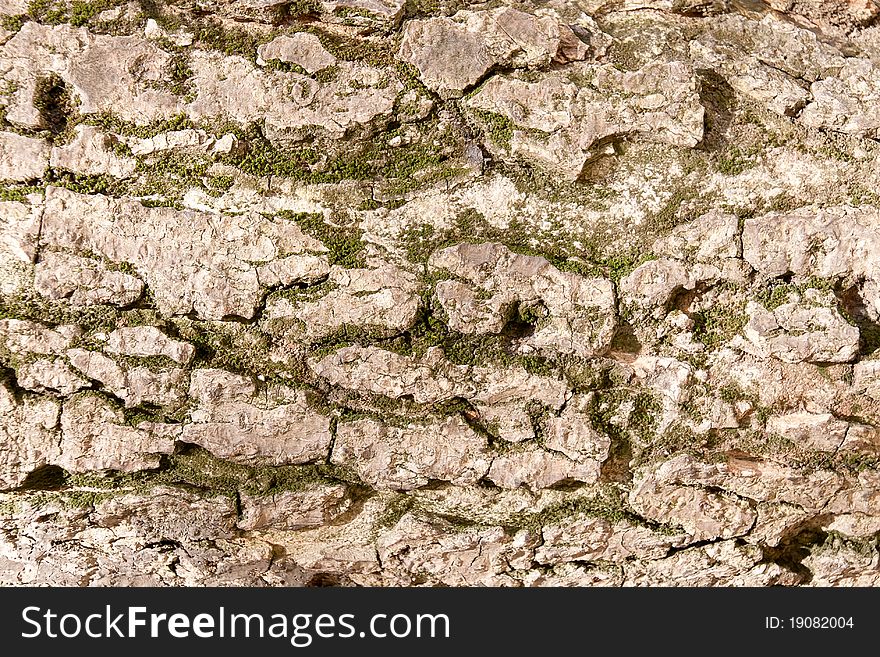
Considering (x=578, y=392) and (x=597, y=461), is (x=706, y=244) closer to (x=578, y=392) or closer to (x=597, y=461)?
(x=578, y=392)

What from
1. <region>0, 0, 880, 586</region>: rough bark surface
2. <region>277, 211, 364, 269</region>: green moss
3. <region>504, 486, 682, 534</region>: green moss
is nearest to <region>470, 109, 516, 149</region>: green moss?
<region>0, 0, 880, 586</region>: rough bark surface

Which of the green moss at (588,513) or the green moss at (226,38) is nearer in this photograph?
the green moss at (226,38)

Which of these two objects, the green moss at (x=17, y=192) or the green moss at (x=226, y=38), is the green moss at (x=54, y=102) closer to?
the green moss at (x=17, y=192)

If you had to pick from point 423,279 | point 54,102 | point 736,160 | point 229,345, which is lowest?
point 229,345

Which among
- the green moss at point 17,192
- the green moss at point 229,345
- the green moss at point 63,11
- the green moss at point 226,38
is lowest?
the green moss at point 229,345

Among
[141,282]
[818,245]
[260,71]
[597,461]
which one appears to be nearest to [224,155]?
[260,71]

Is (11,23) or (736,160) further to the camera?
(736,160)

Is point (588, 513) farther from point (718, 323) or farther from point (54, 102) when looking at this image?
point (54, 102)

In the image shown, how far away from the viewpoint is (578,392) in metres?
1.72

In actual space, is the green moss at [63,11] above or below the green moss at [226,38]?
above

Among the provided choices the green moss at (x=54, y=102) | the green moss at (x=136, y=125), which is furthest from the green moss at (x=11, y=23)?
the green moss at (x=136, y=125)

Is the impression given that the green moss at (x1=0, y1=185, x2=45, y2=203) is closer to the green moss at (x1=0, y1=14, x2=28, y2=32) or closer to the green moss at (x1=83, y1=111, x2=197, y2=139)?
the green moss at (x1=83, y1=111, x2=197, y2=139)

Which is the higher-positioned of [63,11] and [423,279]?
[63,11]

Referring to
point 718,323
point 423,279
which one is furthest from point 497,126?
point 718,323
